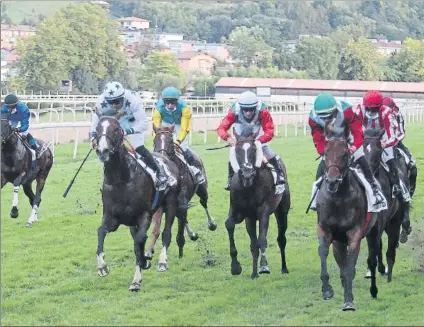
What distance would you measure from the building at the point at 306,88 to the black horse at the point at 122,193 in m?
20.7

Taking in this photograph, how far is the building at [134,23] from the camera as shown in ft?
233

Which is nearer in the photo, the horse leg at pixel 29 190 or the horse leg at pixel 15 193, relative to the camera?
the horse leg at pixel 15 193

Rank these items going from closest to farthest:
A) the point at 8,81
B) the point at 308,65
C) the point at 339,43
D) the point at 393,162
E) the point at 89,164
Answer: the point at 393,162 → the point at 89,164 → the point at 339,43 → the point at 308,65 → the point at 8,81

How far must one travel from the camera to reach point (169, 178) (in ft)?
34.6

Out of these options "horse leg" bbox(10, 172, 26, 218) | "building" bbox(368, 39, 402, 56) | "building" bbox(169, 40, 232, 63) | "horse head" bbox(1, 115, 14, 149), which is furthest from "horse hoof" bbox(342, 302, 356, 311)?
"building" bbox(169, 40, 232, 63)

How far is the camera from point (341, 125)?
8930 millimetres

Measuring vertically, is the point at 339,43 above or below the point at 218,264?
above

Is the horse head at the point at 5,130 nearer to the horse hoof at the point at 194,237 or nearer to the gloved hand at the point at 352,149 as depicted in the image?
the horse hoof at the point at 194,237

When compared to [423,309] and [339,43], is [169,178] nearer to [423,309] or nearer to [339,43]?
[423,309]

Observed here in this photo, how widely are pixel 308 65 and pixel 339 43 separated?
470 cm

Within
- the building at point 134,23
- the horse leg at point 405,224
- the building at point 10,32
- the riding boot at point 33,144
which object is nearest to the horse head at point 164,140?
the horse leg at point 405,224

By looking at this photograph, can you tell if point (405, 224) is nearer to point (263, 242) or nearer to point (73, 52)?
point (263, 242)

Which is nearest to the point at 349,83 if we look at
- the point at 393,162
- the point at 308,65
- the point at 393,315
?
the point at 308,65

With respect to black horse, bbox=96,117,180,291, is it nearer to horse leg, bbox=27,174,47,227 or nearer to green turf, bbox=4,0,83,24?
horse leg, bbox=27,174,47,227
